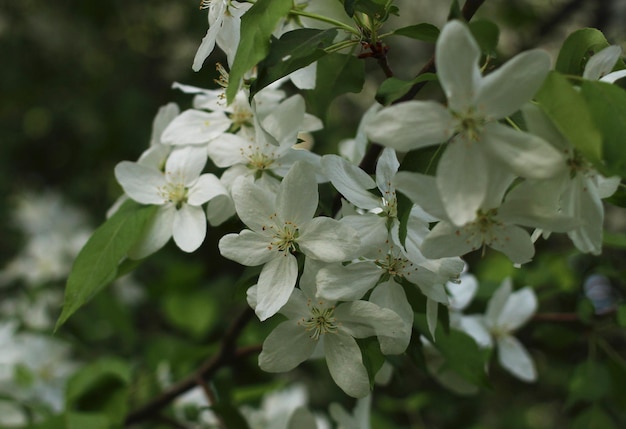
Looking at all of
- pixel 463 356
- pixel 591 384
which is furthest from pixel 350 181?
pixel 591 384

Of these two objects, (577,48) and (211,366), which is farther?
(211,366)

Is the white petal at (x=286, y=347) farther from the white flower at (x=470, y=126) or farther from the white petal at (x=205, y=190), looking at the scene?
the white flower at (x=470, y=126)

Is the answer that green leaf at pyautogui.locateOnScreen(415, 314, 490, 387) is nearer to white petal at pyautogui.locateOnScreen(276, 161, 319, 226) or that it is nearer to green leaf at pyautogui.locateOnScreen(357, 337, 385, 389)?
green leaf at pyautogui.locateOnScreen(357, 337, 385, 389)

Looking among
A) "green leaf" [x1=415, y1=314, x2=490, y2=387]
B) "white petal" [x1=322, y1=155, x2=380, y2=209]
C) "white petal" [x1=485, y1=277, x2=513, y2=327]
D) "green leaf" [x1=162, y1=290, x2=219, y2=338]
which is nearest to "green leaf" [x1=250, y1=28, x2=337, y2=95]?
"white petal" [x1=322, y1=155, x2=380, y2=209]

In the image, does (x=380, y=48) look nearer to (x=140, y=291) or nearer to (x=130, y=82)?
(x=140, y=291)

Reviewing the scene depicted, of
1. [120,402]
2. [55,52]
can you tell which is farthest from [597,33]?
[55,52]

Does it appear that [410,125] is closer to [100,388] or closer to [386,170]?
[386,170]
